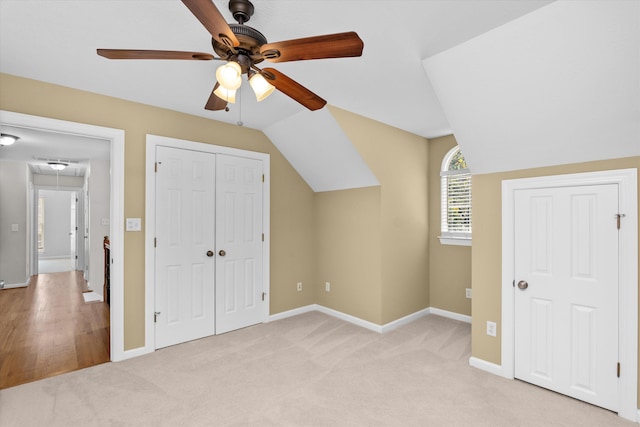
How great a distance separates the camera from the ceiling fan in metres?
1.27

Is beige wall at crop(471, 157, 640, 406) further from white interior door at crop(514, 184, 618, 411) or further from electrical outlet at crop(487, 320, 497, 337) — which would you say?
white interior door at crop(514, 184, 618, 411)

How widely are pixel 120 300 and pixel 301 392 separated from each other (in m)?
1.91

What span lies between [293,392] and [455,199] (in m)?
3.12

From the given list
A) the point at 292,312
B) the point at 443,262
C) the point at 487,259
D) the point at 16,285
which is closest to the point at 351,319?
the point at 292,312

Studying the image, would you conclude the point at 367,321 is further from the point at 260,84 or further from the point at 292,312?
the point at 260,84

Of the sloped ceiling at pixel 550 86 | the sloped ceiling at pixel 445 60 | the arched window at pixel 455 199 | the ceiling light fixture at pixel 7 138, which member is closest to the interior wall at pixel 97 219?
the ceiling light fixture at pixel 7 138

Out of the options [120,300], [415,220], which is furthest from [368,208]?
[120,300]

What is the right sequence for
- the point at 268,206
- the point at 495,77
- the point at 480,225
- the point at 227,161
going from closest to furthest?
the point at 495,77 → the point at 480,225 → the point at 227,161 → the point at 268,206

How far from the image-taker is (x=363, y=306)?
12.6ft

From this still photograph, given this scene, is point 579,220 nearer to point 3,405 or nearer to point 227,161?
point 227,161

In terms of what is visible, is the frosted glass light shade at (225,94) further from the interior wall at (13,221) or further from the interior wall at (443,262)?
the interior wall at (13,221)

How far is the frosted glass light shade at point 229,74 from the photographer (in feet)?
4.88

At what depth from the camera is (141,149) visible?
120 inches

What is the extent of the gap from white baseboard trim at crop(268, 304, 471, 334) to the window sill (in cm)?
93
